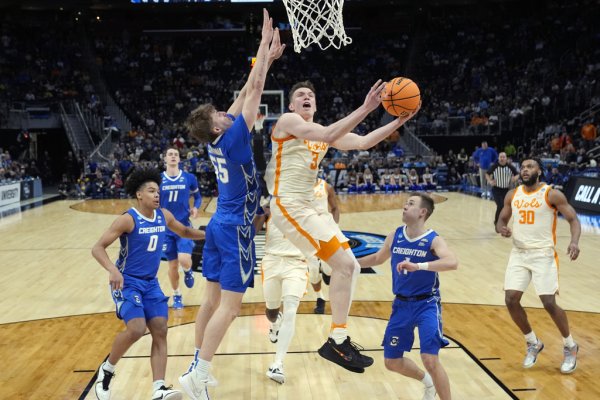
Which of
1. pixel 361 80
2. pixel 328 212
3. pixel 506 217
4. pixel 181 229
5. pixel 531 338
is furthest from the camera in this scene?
pixel 361 80

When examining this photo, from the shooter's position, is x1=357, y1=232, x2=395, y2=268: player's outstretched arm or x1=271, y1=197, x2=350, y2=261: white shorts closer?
x1=271, y1=197, x2=350, y2=261: white shorts

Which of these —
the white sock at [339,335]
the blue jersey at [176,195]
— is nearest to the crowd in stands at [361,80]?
the blue jersey at [176,195]

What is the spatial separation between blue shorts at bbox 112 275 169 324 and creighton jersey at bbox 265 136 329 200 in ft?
4.30

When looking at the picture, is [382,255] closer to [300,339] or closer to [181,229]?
[181,229]

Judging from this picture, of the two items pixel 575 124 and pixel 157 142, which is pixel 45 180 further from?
pixel 575 124

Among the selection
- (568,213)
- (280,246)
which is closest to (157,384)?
(280,246)

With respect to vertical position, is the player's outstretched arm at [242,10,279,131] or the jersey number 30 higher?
the player's outstretched arm at [242,10,279,131]

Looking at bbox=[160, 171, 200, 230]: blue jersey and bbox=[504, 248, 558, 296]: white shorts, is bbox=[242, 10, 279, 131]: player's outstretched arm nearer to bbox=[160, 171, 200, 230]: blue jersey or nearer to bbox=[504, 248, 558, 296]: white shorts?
bbox=[504, 248, 558, 296]: white shorts

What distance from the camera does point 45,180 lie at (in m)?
29.5

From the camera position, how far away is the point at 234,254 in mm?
4863

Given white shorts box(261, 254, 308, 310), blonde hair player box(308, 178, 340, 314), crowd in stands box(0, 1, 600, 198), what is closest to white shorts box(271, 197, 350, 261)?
white shorts box(261, 254, 308, 310)

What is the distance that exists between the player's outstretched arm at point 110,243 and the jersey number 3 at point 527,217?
11.6 ft

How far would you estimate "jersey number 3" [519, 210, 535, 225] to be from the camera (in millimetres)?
6113

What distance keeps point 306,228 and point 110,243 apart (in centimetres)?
158
